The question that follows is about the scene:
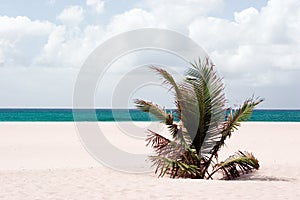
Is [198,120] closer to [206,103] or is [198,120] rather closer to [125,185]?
[206,103]

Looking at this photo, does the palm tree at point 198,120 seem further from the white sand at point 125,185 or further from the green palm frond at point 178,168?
the white sand at point 125,185

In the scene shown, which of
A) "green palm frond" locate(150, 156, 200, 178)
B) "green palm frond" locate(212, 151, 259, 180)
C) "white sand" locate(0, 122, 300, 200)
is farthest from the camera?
"green palm frond" locate(212, 151, 259, 180)

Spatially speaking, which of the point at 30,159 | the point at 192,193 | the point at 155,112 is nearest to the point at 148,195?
the point at 192,193

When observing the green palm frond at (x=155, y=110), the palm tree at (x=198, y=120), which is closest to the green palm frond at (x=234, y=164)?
the palm tree at (x=198, y=120)

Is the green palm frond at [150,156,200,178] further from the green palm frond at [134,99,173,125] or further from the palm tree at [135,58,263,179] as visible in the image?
the green palm frond at [134,99,173,125]

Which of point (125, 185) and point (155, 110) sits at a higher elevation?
point (155, 110)

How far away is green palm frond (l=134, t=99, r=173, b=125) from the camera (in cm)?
1147

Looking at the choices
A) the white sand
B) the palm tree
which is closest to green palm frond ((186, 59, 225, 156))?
the palm tree

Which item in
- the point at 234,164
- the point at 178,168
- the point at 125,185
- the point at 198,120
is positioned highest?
the point at 198,120

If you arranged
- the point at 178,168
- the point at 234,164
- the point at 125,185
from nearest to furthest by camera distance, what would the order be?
the point at 125,185
the point at 178,168
the point at 234,164

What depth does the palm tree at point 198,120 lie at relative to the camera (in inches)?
447

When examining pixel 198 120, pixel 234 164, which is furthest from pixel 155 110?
pixel 234 164

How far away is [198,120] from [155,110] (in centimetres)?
107

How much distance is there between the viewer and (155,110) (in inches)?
456
